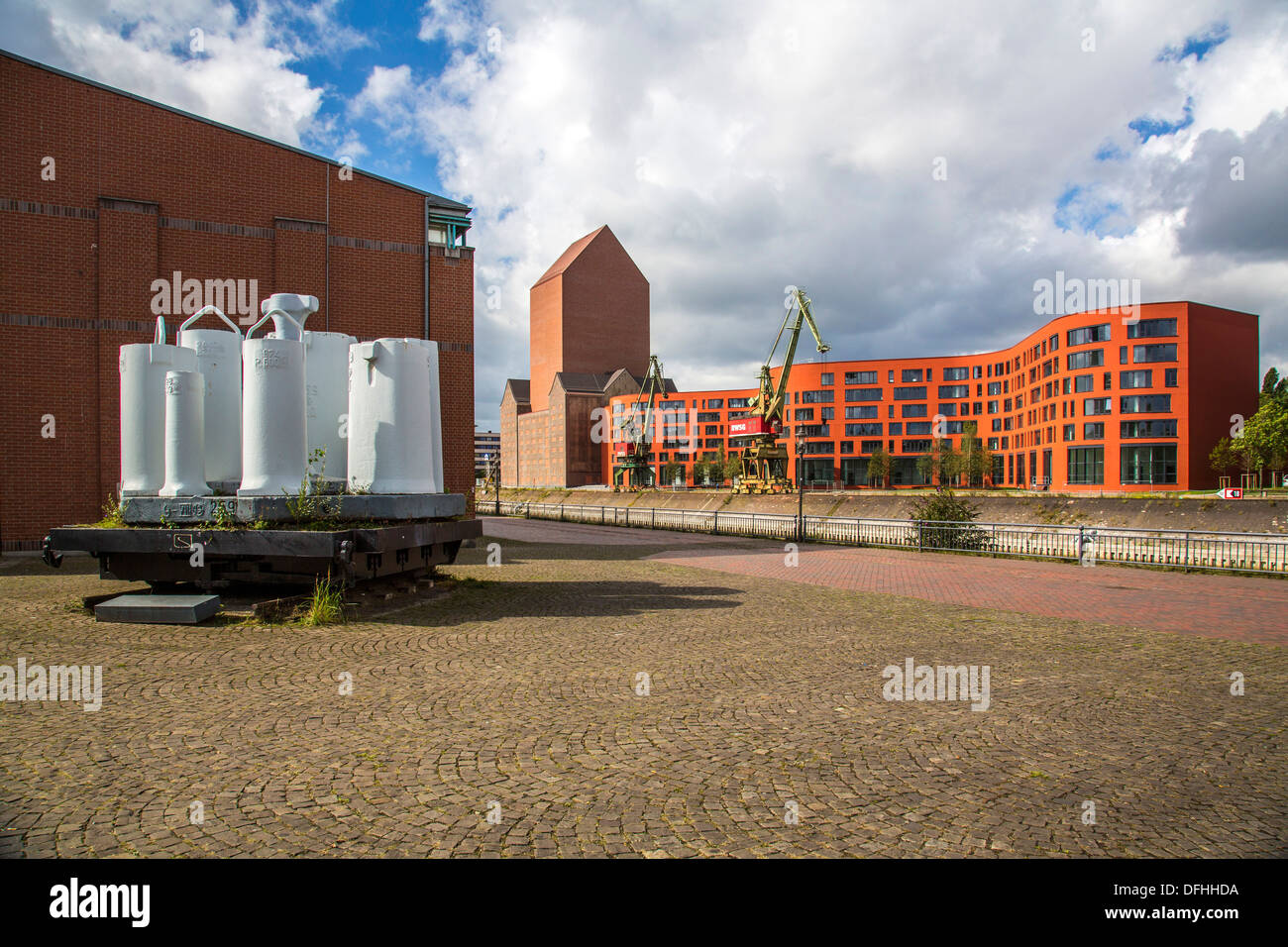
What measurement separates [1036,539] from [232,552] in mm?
17265

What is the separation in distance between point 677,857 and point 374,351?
8.64 m

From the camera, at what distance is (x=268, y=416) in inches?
374

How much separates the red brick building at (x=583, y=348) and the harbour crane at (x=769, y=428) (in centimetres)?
5691

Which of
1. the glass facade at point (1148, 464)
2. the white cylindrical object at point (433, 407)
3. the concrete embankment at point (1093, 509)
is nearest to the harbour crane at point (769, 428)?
the concrete embankment at point (1093, 509)

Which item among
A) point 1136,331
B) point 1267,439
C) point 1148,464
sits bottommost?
point 1148,464

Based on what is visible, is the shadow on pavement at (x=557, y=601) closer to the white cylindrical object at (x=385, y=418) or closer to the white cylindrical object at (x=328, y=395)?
the white cylindrical object at (x=385, y=418)

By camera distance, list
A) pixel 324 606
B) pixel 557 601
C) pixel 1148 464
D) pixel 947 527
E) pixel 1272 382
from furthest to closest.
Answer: pixel 1272 382 < pixel 1148 464 < pixel 947 527 < pixel 557 601 < pixel 324 606

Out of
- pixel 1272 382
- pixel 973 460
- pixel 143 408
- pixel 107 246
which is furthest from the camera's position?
pixel 1272 382

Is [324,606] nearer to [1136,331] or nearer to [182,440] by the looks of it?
[182,440]

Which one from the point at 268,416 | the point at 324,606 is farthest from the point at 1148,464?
the point at 268,416

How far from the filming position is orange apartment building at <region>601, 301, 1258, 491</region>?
54562 millimetres

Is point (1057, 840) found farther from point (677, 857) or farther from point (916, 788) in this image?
point (677, 857)
